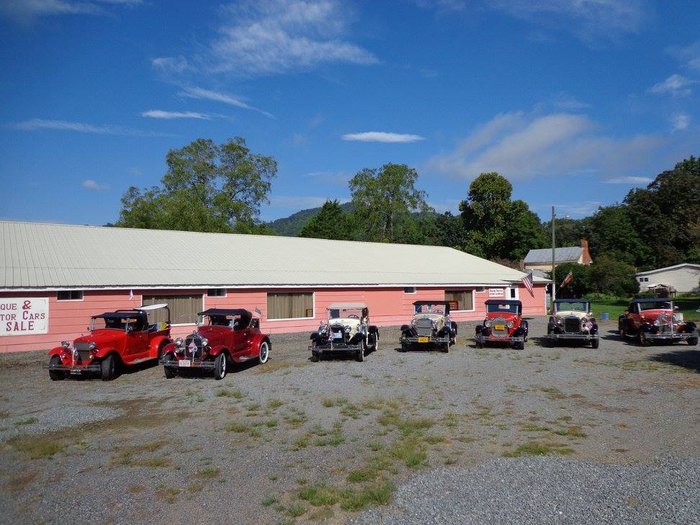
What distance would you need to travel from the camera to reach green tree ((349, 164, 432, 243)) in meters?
56.3

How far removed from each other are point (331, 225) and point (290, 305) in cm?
3876

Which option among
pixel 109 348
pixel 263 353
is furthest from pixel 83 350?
pixel 263 353

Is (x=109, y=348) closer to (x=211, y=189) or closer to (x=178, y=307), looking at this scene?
(x=178, y=307)

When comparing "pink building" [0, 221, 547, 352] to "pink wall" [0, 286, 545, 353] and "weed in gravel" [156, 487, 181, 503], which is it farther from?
"weed in gravel" [156, 487, 181, 503]

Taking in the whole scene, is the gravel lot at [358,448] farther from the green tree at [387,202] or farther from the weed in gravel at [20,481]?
the green tree at [387,202]

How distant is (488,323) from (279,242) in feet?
52.1

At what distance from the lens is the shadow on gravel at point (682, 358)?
1475 cm

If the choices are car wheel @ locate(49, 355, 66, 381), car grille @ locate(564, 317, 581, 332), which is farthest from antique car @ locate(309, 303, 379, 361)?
car grille @ locate(564, 317, 581, 332)

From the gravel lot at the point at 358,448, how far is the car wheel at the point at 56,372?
12.0 inches

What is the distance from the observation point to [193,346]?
13.7 meters

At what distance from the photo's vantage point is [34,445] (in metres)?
8.01

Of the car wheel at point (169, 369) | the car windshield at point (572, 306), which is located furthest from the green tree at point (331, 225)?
the car wheel at point (169, 369)

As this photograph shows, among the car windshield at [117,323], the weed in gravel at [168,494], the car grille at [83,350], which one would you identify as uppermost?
the car windshield at [117,323]

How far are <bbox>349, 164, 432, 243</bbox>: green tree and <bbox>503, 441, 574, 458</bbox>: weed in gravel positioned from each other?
49.0m
